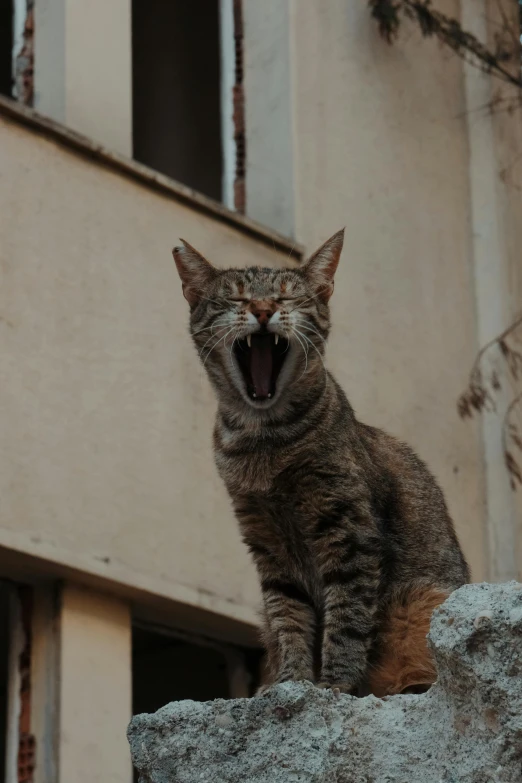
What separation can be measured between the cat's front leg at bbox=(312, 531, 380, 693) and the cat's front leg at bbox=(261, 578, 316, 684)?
119 millimetres

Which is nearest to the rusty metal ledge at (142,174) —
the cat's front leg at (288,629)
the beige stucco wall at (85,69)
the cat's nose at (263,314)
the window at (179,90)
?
the beige stucco wall at (85,69)

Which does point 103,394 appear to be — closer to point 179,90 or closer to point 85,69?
point 85,69

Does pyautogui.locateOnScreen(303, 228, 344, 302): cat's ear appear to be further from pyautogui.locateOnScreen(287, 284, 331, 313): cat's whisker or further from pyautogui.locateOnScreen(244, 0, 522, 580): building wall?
pyautogui.locateOnScreen(244, 0, 522, 580): building wall

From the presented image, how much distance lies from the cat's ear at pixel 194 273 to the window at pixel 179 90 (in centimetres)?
538

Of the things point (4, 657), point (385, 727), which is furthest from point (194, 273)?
point (4, 657)

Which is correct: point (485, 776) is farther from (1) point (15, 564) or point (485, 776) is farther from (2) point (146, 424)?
(2) point (146, 424)

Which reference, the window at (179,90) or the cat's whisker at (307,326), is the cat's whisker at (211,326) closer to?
the cat's whisker at (307,326)

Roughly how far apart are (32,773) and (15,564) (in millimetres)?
889

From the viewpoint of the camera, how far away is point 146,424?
7.71 metres

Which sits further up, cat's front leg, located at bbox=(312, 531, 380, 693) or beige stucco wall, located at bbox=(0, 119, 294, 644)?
beige stucco wall, located at bbox=(0, 119, 294, 644)

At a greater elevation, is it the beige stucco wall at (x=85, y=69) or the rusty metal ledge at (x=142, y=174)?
the beige stucco wall at (x=85, y=69)

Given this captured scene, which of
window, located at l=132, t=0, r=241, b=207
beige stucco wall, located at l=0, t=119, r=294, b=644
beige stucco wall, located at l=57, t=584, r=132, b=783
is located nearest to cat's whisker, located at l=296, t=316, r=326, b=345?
beige stucco wall, located at l=0, t=119, r=294, b=644

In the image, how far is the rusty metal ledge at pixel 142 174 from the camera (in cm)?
754

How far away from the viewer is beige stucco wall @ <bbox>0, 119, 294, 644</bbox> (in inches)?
281
